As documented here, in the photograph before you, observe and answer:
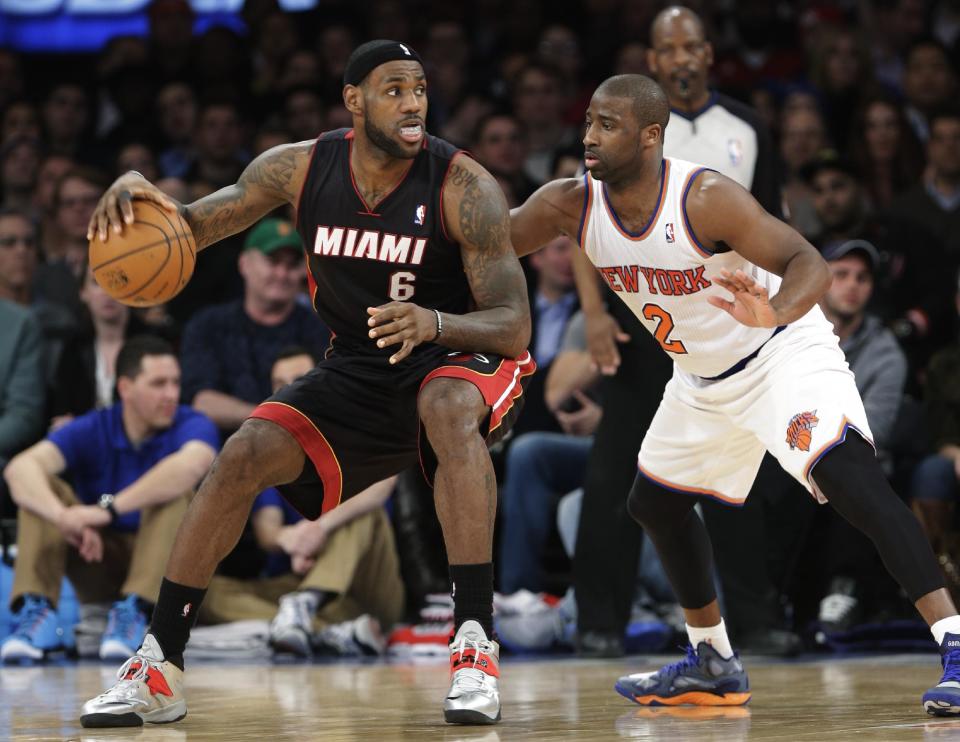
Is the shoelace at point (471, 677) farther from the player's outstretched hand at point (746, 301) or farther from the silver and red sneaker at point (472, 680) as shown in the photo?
the player's outstretched hand at point (746, 301)

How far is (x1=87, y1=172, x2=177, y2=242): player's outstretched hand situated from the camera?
13.7ft

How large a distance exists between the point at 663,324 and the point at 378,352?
864 millimetres

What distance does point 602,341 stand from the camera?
5.89 meters

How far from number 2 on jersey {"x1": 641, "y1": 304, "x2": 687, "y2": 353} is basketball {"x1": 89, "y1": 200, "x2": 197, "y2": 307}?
4.49 ft

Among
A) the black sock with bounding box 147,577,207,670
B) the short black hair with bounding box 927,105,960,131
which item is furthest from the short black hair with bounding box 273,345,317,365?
the short black hair with bounding box 927,105,960,131

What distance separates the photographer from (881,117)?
866cm

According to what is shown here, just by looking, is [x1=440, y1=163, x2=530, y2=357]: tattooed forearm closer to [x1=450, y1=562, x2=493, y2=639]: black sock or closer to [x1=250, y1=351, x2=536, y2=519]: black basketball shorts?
[x1=250, y1=351, x2=536, y2=519]: black basketball shorts

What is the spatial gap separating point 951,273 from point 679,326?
3.94 meters

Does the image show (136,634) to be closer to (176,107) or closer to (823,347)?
(823,347)

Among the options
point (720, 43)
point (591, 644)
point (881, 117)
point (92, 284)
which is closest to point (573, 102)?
point (720, 43)

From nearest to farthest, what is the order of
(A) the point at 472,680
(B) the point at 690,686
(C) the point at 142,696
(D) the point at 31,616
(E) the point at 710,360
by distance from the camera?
(A) the point at 472,680 < (C) the point at 142,696 < (E) the point at 710,360 < (B) the point at 690,686 < (D) the point at 31,616

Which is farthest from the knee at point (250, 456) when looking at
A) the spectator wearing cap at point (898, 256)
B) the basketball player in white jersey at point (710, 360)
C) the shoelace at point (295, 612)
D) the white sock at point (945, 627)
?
the spectator wearing cap at point (898, 256)

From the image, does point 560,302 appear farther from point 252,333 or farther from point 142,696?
point 142,696

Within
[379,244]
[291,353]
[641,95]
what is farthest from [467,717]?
[291,353]
